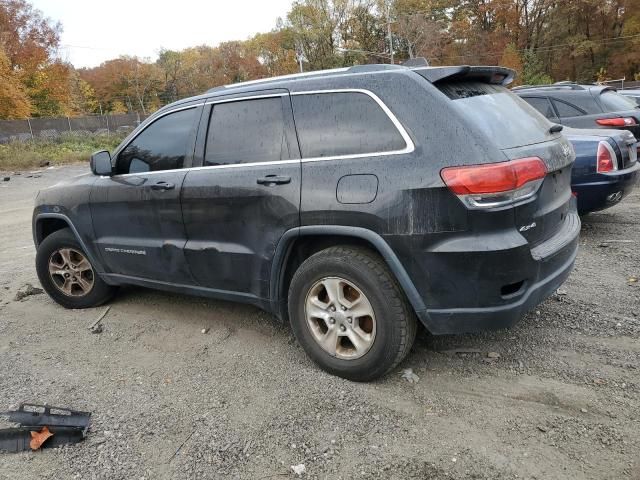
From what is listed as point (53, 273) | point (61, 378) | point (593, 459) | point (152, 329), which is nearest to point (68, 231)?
point (53, 273)

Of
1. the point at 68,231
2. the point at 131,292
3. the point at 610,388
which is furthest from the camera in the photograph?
the point at 131,292

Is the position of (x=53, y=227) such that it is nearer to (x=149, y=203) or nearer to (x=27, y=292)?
(x=27, y=292)

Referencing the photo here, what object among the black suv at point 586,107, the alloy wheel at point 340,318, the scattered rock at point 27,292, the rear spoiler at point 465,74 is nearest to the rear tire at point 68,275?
the scattered rock at point 27,292

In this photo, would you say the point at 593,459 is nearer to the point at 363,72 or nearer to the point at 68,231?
the point at 363,72

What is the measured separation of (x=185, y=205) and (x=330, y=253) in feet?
4.13

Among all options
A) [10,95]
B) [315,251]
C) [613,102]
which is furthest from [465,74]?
[10,95]

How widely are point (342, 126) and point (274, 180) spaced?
21.6 inches

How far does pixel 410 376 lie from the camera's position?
3279 mm

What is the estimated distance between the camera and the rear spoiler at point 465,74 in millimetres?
3043

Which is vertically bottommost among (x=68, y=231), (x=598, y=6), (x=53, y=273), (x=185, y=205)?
(x=53, y=273)

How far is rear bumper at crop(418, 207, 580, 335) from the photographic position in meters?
2.74

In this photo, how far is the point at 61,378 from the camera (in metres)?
3.59

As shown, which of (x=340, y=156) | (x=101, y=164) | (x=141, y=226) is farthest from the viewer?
(x=101, y=164)

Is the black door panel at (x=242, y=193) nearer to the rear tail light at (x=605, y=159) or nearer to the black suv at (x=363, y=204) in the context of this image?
the black suv at (x=363, y=204)
